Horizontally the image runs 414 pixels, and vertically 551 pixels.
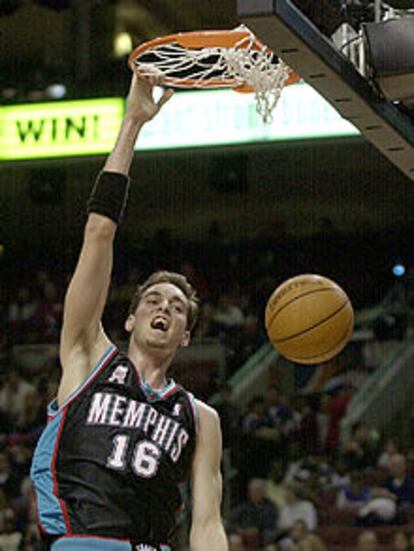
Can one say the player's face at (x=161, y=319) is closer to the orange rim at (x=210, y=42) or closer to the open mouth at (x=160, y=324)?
the open mouth at (x=160, y=324)

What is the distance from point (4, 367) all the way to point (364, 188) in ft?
15.8

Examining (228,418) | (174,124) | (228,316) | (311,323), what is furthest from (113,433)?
(228,316)

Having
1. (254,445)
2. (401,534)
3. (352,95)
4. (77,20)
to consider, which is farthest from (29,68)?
(352,95)

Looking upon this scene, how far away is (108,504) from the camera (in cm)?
371

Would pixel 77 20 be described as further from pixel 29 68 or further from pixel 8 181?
pixel 8 181

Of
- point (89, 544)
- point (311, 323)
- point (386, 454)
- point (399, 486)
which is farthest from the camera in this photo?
point (386, 454)

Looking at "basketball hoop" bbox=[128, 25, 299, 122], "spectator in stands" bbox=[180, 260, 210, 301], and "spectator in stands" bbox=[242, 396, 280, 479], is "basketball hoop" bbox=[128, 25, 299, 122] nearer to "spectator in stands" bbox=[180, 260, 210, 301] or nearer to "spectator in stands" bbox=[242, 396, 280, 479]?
"spectator in stands" bbox=[242, 396, 280, 479]

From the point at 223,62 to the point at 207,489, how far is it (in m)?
1.55

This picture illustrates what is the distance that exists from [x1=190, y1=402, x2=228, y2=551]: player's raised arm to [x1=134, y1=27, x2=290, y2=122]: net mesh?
1.08 m

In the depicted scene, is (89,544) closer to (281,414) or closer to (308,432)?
(308,432)

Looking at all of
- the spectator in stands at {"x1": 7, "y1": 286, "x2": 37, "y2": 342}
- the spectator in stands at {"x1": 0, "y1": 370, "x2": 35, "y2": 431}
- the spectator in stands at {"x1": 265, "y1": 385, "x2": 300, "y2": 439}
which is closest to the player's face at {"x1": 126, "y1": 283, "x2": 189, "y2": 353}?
the spectator in stands at {"x1": 265, "y1": 385, "x2": 300, "y2": 439}

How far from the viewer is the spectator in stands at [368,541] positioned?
9.61 metres

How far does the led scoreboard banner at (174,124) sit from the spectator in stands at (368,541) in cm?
417

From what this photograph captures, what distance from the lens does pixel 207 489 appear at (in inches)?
162
